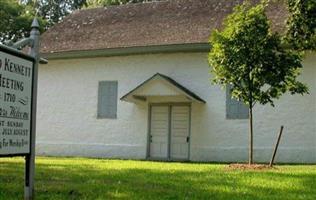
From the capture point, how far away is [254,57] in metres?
14.2

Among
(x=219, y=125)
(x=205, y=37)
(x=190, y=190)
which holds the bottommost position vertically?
(x=190, y=190)

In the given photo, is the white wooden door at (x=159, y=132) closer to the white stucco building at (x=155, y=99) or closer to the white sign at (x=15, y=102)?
the white stucco building at (x=155, y=99)

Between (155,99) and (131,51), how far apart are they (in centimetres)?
206

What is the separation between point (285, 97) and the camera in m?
18.1

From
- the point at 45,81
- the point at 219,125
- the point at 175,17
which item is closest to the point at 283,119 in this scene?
the point at 219,125

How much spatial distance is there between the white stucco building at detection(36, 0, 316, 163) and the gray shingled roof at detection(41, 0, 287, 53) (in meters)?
0.05

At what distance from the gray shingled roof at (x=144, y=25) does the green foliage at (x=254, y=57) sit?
432 cm

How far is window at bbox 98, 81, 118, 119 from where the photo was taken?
2059 cm

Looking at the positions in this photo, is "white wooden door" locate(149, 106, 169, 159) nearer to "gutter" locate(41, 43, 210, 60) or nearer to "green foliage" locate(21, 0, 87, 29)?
"gutter" locate(41, 43, 210, 60)

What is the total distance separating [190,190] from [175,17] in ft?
46.7

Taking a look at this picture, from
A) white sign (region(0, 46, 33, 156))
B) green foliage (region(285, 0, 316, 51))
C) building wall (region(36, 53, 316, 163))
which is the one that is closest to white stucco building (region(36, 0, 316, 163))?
building wall (region(36, 53, 316, 163))

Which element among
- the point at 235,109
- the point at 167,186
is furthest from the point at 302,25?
the point at 167,186

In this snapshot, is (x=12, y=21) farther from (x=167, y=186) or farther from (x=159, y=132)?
(x=167, y=186)

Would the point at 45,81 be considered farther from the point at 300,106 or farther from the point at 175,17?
the point at 300,106
